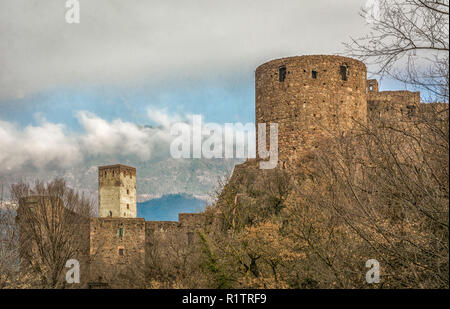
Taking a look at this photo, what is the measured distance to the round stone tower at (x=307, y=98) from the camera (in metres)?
24.7

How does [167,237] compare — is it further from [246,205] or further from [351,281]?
[351,281]

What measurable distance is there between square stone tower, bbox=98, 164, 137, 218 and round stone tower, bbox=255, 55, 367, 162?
32.1 meters

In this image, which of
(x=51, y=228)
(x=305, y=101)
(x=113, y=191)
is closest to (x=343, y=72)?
(x=305, y=101)

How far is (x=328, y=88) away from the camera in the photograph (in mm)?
25062

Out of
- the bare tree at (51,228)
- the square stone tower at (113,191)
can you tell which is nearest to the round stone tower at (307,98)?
the bare tree at (51,228)

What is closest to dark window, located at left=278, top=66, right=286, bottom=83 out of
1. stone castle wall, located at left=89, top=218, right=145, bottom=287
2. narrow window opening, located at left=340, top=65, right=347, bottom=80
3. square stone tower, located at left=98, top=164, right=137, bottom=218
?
narrow window opening, located at left=340, top=65, right=347, bottom=80

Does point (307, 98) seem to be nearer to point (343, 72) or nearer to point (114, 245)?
point (343, 72)

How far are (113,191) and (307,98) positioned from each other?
3408cm

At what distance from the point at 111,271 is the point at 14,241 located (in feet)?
16.2

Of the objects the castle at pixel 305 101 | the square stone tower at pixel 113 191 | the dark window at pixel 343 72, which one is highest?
the dark window at pixel 343 72

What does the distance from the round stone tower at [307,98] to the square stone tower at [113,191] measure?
32.1 m

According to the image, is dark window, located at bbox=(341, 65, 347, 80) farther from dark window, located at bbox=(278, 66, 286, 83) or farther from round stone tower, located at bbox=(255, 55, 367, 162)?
dark window, located at bbox=(278, 66, 286, 83)

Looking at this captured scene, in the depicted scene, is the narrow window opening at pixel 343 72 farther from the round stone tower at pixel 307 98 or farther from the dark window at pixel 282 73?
the dark window at pixel 282 73

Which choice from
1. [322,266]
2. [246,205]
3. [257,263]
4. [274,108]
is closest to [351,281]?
[322,266]
